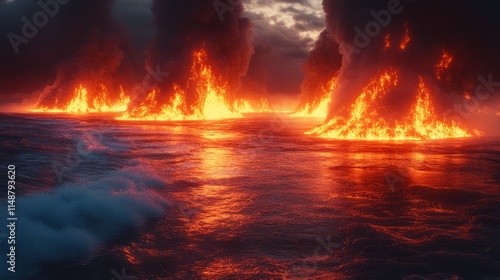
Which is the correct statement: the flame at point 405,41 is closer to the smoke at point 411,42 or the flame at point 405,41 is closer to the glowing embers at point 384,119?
the smoke at point 411,42

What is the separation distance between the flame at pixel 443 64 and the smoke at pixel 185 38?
2710 centimetres

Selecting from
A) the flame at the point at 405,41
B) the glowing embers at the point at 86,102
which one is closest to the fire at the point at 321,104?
the flame at the point at 405,41

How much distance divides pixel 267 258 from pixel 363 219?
2.52 meters

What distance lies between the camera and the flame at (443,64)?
24969 mm

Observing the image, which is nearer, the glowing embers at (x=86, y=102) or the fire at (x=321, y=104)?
the fire at (x=321, y=104)

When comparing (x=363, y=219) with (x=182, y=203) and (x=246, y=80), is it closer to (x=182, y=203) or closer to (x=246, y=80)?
(x=182, y=203)

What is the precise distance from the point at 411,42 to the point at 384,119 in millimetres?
4735

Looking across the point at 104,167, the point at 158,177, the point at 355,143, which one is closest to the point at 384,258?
the point at 158,177

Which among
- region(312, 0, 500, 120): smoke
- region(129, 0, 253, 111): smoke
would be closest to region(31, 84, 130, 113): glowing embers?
region(129, 0, 253, 111): smoke

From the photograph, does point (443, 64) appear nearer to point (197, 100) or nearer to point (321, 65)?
point (197, 100)

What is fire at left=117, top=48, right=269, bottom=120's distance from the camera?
44438 mm

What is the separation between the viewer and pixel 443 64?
25234 millimetres

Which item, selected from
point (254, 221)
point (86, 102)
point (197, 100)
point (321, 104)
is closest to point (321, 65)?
point (321, 104)

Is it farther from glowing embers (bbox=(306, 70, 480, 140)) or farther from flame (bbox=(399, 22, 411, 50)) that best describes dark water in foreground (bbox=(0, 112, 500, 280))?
flame (bbox=(399, 22, 411, 50))
